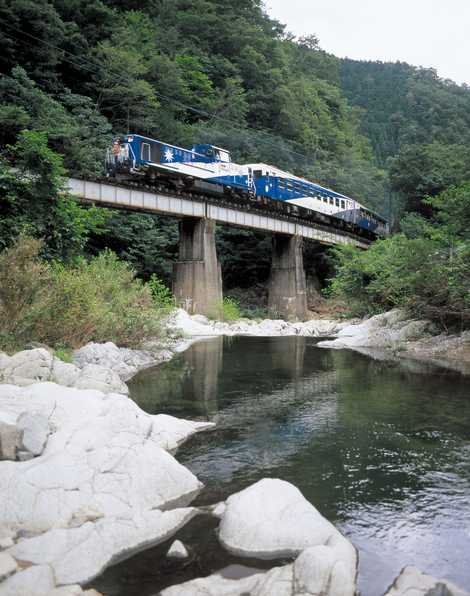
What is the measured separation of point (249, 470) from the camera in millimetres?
7574

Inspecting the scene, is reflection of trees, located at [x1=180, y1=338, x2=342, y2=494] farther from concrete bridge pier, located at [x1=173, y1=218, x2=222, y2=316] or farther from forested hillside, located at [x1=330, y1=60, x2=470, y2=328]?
concrete bridge pier, located at [x1=173, y1=218, x2=222, y2=316]

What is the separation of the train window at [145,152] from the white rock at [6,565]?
87.4 feet

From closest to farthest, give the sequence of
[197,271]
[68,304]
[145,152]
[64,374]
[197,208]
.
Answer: [64,374] < [68,304] < [145,152] < [197,208] < [197,271]

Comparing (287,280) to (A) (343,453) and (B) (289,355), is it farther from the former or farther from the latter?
(A) (343,453)

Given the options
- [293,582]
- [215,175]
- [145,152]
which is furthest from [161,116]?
[293,582]

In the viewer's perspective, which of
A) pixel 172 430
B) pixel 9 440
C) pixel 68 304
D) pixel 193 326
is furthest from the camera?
pixel 193 326

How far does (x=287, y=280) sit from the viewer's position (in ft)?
141

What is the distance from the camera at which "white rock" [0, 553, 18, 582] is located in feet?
15.4

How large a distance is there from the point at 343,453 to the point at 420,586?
372 cm

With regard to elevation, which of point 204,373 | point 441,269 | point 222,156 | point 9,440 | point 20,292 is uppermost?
point 222,156

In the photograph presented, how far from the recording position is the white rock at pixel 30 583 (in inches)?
177

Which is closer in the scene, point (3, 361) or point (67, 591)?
point (67, 591)

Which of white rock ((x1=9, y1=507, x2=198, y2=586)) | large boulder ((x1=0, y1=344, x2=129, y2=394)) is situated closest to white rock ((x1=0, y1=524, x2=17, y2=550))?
white rock ((x1=9, y1=507, x2=198, y2=586))

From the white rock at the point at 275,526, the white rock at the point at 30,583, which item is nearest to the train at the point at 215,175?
the white rock at the point at 275,526
